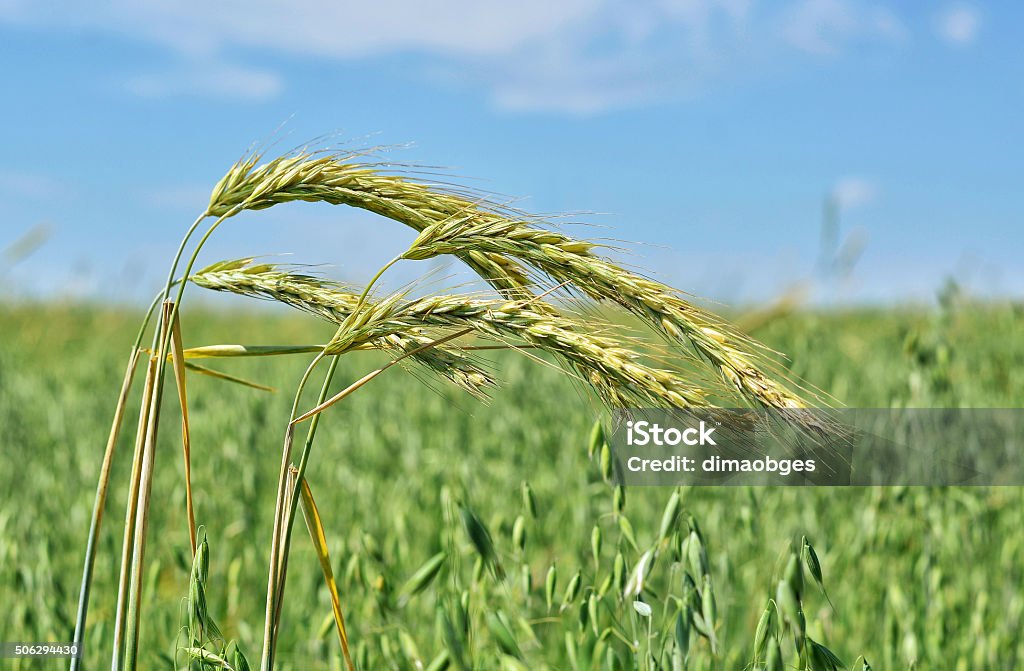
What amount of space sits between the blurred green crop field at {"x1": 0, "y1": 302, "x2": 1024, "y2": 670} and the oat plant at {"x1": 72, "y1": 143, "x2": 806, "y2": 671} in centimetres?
15

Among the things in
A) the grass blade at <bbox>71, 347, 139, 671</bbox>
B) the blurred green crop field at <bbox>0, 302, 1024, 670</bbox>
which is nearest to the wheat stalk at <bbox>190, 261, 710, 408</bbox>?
the blurred green crop field at <bbox>0, 302, 1024, 670</bbox>

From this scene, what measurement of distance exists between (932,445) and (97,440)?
3857 mm

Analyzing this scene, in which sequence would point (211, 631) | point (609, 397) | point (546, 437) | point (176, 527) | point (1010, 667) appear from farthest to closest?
point (546, 437), point (176, 527), point (1010, 667), point (211, 631), point (609, 397)

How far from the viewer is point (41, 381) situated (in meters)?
6.61

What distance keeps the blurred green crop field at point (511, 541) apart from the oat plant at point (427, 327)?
0.15 m

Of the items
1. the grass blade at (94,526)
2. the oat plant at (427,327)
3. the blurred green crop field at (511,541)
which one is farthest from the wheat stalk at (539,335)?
the grass blade at (94,526)

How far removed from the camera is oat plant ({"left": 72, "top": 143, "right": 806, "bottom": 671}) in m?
1.06

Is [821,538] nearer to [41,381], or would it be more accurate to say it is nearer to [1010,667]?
[1010,667]

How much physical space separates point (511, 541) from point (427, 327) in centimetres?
117

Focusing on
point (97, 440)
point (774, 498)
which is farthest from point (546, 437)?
point (97, 440)

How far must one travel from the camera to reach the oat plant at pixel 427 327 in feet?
3.47

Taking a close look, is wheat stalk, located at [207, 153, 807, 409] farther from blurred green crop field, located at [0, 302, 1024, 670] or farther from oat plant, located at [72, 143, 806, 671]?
blurred green crop field, located at [0, 302, 1024, 670]

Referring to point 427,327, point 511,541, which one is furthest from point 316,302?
point 511,541

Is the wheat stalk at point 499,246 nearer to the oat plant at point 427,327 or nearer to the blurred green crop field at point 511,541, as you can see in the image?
the oat plant at point 427,327
